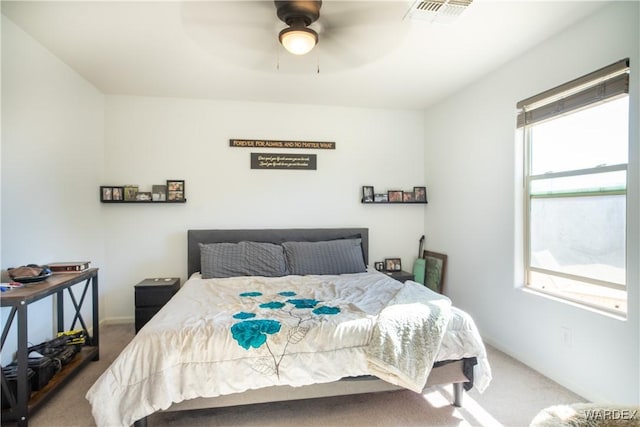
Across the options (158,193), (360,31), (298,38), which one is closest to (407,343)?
(298,38)

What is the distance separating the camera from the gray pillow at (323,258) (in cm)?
327

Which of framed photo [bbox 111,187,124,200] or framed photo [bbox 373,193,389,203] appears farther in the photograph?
framed photo [bbox 373,193,389,203]

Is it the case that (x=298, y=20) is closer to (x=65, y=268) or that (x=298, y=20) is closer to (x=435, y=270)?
(x=65, y=268)

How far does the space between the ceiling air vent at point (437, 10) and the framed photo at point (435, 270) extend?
8.31 feet

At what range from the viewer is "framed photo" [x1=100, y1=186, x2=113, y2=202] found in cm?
336

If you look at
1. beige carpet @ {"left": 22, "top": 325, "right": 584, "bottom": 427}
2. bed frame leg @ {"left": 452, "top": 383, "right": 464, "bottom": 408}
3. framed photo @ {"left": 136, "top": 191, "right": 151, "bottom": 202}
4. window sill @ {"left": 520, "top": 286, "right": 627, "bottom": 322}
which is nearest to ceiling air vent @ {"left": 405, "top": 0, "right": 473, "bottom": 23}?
window sill @ {"left": 520, "top": 286, "right": 627, "bottom": 322}

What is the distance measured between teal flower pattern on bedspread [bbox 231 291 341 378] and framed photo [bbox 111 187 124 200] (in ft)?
6.99

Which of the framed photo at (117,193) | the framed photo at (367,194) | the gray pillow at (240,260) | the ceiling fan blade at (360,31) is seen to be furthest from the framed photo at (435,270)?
the framed photo at (117,193)

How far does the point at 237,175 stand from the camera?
145 inches

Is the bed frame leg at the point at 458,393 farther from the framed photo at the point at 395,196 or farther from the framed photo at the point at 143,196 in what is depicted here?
the framed photo at the point at 143,196

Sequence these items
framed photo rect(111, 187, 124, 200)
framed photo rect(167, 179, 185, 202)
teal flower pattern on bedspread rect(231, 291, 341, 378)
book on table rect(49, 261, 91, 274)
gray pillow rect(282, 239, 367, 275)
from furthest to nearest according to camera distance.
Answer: framed photo rect(167, 179, 185, 202), framed photo rect(111, 187, 124, 200), gray pillow rect(282, 239, 367, 275), book on table rect(49, 261, 91, 274), teal flower pattern on bedspread rect(231, 291, 341, 378)

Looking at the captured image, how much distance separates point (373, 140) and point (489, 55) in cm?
164

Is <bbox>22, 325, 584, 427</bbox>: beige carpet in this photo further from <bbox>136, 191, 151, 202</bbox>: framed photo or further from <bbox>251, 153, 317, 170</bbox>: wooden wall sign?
<bbox>251, 153, 317, 170</bbox>: wooden wall sign

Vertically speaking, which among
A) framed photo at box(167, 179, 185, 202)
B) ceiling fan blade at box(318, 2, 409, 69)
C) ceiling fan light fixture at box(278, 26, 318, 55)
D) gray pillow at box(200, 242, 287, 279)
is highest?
ceiling fan blade at box(318, 2, 409, 69)
